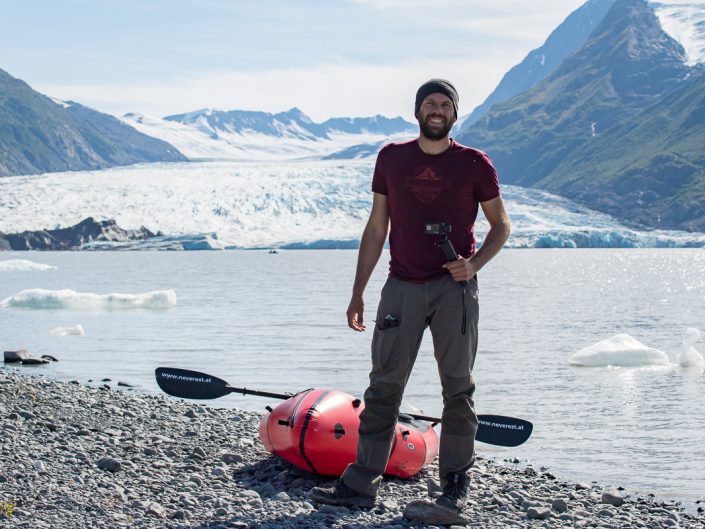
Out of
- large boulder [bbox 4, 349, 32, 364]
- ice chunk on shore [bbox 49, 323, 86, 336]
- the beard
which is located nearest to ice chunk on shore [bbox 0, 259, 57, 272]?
ice chunk on shore [bbox 49, 323, 86, 336]

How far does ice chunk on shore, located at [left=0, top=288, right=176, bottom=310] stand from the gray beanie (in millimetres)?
32678

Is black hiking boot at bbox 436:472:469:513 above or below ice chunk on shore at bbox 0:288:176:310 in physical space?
above

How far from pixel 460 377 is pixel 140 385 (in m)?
11.8

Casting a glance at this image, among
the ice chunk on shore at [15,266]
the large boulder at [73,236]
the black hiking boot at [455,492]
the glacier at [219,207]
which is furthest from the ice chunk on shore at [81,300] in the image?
the large boulder at [73,236]

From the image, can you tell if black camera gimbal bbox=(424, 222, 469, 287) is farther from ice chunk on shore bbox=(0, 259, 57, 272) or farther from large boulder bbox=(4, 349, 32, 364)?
ice chunk on shore bbox=(0, 259, 57, 272)

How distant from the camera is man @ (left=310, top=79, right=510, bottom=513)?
6484 millimetres

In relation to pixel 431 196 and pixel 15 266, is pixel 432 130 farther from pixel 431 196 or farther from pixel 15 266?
pixel 15 266

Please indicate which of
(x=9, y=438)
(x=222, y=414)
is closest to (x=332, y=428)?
(x=9, y=438)

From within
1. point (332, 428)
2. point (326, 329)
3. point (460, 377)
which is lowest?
point (326, 329)

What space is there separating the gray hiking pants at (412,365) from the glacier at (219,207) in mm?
102630

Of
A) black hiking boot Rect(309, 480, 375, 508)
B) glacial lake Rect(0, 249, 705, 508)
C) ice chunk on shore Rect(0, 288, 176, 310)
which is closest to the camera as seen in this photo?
black hiking boot Rect(309, 480, 375, 508)

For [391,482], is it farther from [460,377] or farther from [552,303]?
[552,303]

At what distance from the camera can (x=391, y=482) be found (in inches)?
320

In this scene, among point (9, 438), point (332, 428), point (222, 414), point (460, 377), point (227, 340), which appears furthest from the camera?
point (227, 340)
